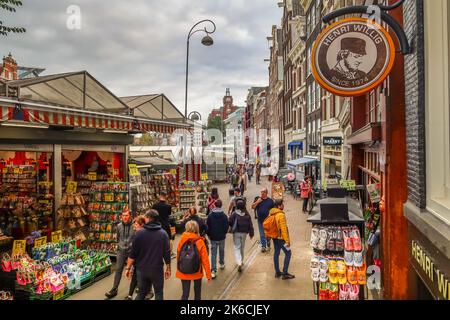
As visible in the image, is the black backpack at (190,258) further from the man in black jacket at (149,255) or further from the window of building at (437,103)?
the window of building at (437,103)

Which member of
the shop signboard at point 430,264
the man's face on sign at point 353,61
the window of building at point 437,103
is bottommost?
the shop signboard at point 430,264

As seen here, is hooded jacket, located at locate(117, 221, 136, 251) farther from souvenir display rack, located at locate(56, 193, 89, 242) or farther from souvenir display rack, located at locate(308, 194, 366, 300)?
souvenir display rack, located at locate(308, 194, 366, 300)

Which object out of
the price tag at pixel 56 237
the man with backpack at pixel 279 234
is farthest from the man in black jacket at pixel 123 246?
the man with backpack at pixel 279 234

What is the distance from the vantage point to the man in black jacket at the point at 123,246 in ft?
23.9

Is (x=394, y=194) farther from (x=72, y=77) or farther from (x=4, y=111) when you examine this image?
(x=72, y=77)

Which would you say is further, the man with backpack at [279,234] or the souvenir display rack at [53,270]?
the man with backpack at [279,234]

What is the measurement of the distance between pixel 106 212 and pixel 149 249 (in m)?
4.74

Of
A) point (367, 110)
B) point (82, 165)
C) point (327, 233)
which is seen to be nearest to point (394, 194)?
point (327, 233)

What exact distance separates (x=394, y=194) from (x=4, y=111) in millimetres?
6705

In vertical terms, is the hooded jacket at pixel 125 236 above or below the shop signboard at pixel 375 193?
below

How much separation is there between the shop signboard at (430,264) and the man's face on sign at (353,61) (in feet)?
7.34

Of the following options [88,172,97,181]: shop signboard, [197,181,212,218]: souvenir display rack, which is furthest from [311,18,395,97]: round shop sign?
[197,181,212,218]: souvenir display rack

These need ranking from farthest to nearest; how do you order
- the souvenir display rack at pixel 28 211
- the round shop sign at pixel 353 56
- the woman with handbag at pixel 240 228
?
the souvenir display rack at pixel 28 211 → the woman with handbag at pixel 240 228 → the round shop sign at pixel 353 56

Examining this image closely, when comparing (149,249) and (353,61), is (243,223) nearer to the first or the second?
(149,249)
